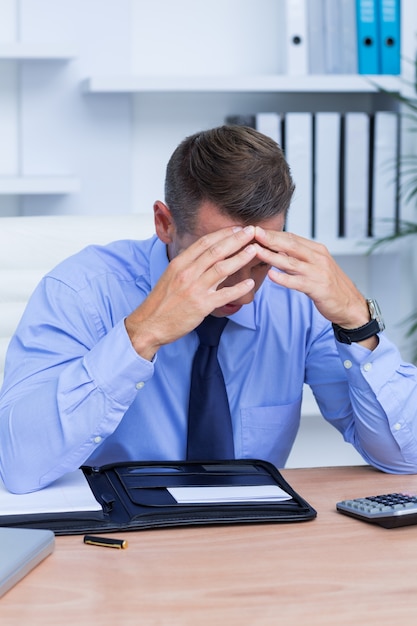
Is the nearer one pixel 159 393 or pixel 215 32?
pixel 159 393

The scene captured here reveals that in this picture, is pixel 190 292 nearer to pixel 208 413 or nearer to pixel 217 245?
pixel 217 245

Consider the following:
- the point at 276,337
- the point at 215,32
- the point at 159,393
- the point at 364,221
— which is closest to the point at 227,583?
the point at 159,393

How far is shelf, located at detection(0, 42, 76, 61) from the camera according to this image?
8.20 feet

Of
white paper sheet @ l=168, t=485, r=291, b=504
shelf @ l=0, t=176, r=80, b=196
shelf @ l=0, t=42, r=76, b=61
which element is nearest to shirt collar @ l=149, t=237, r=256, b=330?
white paper sheet @ l=168, t=485, r=291, b=504

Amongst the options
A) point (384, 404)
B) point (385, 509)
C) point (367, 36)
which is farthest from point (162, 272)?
point (367, 36)

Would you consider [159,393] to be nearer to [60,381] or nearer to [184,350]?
[184,350]

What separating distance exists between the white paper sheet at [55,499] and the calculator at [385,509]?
0.32m

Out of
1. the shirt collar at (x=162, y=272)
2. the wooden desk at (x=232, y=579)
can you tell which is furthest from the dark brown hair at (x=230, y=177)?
the wooden desk at (x=232, y=579)

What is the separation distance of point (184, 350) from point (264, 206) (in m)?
0.30

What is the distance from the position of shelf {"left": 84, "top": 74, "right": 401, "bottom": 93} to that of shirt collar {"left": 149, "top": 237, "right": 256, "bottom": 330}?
3.56ft

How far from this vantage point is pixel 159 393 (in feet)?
5.12

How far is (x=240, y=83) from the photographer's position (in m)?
2.66

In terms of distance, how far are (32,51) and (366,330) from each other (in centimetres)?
145

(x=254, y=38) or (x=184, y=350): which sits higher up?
(x=254, y=38)
